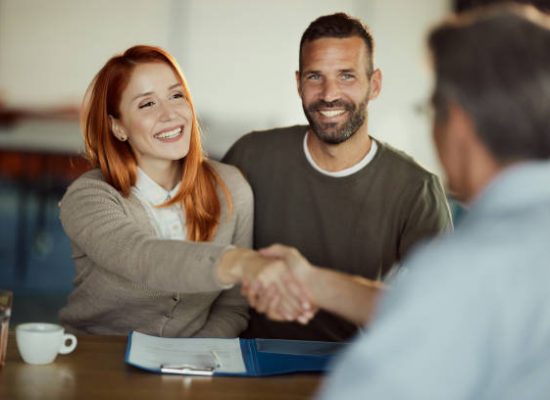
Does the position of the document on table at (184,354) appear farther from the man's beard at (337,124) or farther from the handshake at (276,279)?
the man's beard at (337,124)

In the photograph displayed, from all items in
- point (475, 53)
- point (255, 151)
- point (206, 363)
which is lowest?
point (206, 363)

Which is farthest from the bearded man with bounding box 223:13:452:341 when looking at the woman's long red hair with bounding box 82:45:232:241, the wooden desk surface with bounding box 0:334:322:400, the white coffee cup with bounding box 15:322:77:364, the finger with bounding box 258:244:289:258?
the white coffee cup with bounding box 15:322:77:364

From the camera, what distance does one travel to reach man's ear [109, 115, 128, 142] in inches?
91.9

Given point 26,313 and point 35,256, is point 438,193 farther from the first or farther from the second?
point 35,256

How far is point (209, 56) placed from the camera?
7.14 m

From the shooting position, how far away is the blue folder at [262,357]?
1594 mm

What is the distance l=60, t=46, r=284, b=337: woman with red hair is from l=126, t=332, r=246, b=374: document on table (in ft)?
1.02

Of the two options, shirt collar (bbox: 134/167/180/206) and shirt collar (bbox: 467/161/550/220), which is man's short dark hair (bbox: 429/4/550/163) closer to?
shirt collar (bbox: 467/161/550/220)

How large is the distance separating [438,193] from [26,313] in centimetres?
300

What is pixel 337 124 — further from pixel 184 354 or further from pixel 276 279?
pixel 184 354

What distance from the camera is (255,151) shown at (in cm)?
255

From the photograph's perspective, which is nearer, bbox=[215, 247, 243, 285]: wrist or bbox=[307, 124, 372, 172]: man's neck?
bbox=[215, 247, 243, 285]: wrist

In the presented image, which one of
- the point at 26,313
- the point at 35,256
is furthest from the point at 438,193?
the point at 35,256

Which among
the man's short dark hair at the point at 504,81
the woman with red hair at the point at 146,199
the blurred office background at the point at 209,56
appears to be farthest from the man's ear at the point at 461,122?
the blurred office background at the point at 209,56
